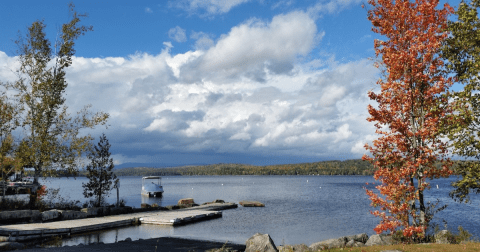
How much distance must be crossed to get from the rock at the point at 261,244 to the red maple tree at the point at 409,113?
529 centimetres

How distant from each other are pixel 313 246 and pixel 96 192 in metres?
27.0

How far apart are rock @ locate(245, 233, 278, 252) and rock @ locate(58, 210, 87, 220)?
1856 centimetres

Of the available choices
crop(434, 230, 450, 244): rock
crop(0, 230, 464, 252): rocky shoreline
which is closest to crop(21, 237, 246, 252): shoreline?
crop(0, 230, 464, 252): rocky shoreline

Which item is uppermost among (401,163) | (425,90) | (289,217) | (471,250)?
(425,90)

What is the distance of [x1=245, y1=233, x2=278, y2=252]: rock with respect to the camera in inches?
706

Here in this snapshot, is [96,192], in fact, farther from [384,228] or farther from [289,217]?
[384,228]

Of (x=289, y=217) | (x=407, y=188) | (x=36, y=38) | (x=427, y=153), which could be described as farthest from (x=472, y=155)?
(x=36, y=38)

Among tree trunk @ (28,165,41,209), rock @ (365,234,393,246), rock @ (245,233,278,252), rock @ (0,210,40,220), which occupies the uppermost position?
tree trunk @ (28,165,41,209)

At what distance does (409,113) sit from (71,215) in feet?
90.8

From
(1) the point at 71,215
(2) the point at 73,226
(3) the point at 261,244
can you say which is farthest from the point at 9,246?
(1) the point at 71,215

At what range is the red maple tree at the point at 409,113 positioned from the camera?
1675 cm

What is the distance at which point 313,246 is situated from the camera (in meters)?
20.0

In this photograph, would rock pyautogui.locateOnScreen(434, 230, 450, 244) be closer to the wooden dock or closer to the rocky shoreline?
the rocky shoreline

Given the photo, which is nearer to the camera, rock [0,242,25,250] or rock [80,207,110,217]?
rock [0,242,25,250]
